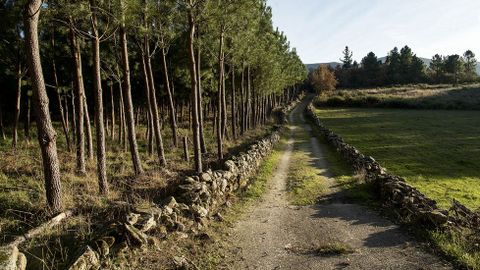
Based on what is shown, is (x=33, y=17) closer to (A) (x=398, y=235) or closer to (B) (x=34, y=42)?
(B) (x=34, y=42)

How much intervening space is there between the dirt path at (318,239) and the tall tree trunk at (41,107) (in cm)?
482

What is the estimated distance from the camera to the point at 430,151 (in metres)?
29.4

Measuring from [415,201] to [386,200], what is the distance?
174 cm

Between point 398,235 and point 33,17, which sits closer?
point 33,17

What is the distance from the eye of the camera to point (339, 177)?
19422 mm

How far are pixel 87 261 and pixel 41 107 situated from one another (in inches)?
172

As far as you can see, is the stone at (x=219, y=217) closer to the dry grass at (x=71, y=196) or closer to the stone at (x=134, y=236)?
the dry grass at (x=71, y=196)

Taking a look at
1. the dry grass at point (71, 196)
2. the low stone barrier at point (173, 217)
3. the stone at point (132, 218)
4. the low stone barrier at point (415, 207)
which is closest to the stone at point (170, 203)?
the low stone barrier at point (173, 217)

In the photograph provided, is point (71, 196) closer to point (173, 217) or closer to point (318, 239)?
point (173, 217)

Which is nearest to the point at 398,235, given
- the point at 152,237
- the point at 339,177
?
the point at 152,237

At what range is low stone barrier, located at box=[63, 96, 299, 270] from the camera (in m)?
6.96

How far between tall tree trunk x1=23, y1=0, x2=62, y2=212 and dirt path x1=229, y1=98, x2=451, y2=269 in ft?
15.8

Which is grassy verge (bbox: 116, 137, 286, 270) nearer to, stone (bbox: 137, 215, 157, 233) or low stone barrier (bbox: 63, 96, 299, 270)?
low stone barrier (bbox: 63, 96, 299, 270)

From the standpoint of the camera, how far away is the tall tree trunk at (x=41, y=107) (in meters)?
8.44
